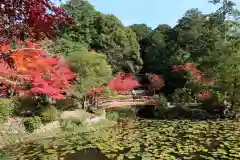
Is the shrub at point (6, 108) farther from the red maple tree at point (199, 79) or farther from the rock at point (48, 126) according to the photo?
the red maple tree at point (199, 79)

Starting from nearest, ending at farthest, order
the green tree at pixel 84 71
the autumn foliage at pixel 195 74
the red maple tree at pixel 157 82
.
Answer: the green tree at pixel 84 71
the autumn foliage at pixel 195 74
the red maple tree at pixel 157 82

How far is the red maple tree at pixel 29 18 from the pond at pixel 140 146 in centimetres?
430

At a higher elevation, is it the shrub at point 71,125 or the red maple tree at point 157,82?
the red maple tree at point 157,82

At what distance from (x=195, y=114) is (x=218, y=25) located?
1291cm

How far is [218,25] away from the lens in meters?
26.1

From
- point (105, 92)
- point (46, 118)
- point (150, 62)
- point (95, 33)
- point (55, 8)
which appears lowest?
point (46, 118)

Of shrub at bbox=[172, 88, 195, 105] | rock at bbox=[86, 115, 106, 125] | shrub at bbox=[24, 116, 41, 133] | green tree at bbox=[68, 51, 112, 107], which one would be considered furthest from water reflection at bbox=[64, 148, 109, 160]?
shrub at bbox=[172, 88, 195, 105]

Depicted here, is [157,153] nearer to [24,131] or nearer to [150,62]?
[24,131]

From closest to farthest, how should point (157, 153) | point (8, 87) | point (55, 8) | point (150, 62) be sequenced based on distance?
point (55, 8) → point (157, 153) → point (8, 87) → point (150, 62)

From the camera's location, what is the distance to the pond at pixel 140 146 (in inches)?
312

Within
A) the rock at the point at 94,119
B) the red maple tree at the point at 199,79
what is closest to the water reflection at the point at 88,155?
the rock at the point at 94,119

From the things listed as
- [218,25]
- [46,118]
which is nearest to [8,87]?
[46,118]

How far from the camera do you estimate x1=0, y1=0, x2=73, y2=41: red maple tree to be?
4394mm

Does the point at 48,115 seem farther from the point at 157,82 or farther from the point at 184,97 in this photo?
the point at 157,82
